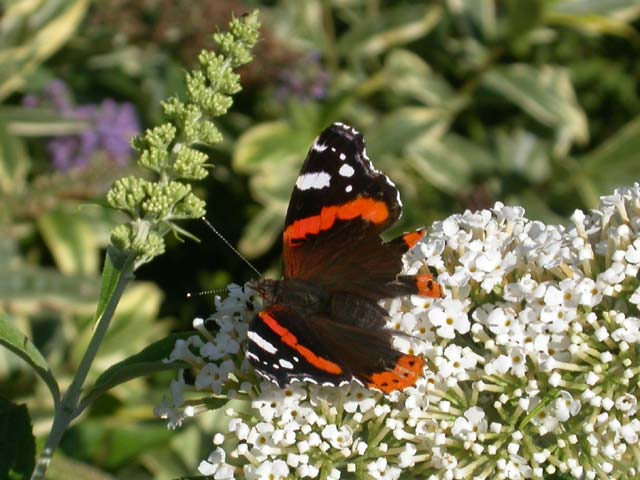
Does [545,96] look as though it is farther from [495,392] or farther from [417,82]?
[495,392]

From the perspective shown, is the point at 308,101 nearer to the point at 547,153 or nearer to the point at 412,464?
the point at 547,153

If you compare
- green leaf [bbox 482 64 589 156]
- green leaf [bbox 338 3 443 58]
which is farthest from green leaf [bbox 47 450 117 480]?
green leaf [bbox 482 64 589 156]

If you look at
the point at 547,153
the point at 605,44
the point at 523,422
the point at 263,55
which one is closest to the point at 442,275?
the point at 523,422

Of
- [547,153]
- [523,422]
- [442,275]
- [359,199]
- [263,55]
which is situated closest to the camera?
[523,422]

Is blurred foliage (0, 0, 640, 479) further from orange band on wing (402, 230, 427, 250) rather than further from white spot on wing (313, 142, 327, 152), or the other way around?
orange band on wing (402, 230, 427, 250)

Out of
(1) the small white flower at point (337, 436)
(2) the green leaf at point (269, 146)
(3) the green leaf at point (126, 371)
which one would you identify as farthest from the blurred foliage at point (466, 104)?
(1) the small white flower at point (337, 436)

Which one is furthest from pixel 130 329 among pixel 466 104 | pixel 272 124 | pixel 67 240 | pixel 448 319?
pixel 448 319
